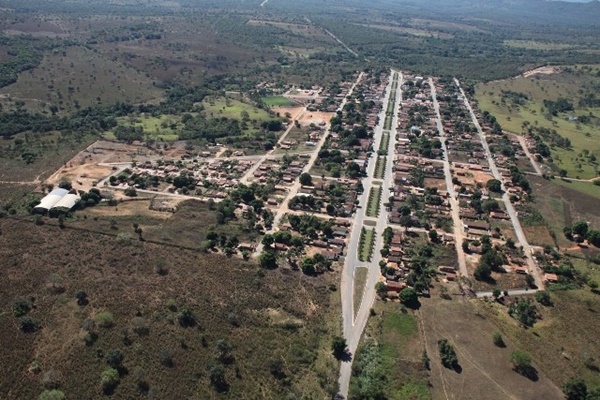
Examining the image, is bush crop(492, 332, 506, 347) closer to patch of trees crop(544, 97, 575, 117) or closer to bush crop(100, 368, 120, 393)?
bush crop(100, 368, 120, 393)

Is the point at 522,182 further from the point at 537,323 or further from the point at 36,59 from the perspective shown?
the point at 36,59

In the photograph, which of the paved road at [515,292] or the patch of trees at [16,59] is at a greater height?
the patch of trees at [16,59]

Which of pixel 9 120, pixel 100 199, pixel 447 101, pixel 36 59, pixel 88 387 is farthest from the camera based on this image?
pixel 36 59

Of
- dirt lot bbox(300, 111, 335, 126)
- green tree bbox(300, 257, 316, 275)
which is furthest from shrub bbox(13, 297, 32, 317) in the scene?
dirt lot bbox(300, 111, 335, 126)

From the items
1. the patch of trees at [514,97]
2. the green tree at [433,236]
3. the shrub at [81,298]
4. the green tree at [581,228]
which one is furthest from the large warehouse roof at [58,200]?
the patch of trees at [514,97]

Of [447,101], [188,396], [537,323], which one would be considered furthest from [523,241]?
[447,101]

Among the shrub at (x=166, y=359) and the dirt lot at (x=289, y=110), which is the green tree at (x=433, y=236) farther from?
the dirt lot at (x=289, y=110)

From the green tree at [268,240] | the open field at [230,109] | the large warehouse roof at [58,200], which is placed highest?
the open field at [230,109]
